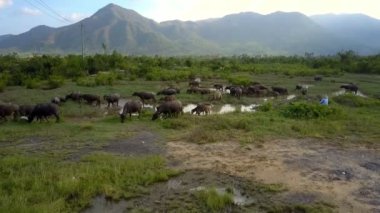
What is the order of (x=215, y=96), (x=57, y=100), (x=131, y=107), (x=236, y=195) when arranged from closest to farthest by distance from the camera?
(x=236, y=195) → (x=131, y=107) → (x=57, y=100) → (x=215, y=96)

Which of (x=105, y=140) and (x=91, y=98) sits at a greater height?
(x=91, y=98)

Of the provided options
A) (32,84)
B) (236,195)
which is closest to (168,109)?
(236,195)

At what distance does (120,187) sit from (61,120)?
10.1 metres

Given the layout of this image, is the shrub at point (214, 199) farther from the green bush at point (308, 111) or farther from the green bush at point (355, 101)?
the green bush at point (355, 101)

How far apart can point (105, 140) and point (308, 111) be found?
412 inches

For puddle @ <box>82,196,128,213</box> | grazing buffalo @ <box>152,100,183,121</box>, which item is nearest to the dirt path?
puddle @ <box>82,196,128,213</box>

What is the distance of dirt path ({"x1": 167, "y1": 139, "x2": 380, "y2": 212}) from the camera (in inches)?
422

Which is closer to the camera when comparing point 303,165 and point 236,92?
point 303,165

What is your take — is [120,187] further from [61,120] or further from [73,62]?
[73,62]

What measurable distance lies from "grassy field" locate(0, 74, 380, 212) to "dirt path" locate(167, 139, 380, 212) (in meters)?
0.94

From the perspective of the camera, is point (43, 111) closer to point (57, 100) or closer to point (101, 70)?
point (57, 100)

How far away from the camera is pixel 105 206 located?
10.1 metres

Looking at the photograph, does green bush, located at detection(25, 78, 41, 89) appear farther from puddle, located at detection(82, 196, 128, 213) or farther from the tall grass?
puddle, located at detection(82, 196, 128, 213)

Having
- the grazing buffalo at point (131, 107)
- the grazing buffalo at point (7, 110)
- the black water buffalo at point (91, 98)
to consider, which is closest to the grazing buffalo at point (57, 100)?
the black water buffalo at point (91, 98)
